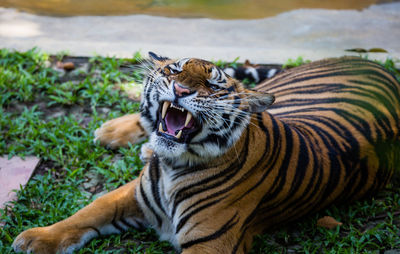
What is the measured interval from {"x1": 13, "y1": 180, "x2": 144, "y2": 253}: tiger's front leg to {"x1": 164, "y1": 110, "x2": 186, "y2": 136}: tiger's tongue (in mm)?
537

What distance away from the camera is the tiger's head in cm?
207

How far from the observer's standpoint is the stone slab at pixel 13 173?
9.07ft

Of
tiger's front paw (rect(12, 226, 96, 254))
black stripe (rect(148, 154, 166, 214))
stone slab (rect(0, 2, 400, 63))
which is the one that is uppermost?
stone slab (rect(0, 2, 400, 63))

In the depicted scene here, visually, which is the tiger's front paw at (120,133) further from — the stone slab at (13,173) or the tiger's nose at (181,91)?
the tiger's nose at (181,91)

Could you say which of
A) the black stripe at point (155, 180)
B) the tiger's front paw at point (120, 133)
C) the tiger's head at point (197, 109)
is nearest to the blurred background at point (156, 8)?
the tiger's front paw at point (120, 133)

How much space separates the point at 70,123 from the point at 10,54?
1159mm

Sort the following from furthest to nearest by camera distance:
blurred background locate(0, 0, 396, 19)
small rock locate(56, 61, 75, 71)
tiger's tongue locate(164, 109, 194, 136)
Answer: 1. blurred background locate(0, 0, 396, 19)
2. small rock locate(56, 61, 75, 71)
3. tiger's tongue locate(164, 109, 194, 136)

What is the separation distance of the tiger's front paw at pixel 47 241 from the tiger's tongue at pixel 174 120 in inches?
28.8

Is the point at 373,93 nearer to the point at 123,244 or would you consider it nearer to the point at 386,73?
the point at 386,73

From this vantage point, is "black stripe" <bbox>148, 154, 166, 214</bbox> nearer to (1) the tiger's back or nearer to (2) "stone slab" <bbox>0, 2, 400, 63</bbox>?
(1) the tiger's back

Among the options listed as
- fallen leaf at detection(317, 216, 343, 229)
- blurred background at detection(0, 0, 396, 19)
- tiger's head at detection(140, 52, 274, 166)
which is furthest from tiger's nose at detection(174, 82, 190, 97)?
blurred background at detection(0, 0, 396, 19)

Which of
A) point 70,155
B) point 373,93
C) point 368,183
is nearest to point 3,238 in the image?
point 70,155

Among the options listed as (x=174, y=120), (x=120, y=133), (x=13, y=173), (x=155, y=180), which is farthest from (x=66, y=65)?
(x=174, y=120)

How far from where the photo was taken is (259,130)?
2.26 metres
